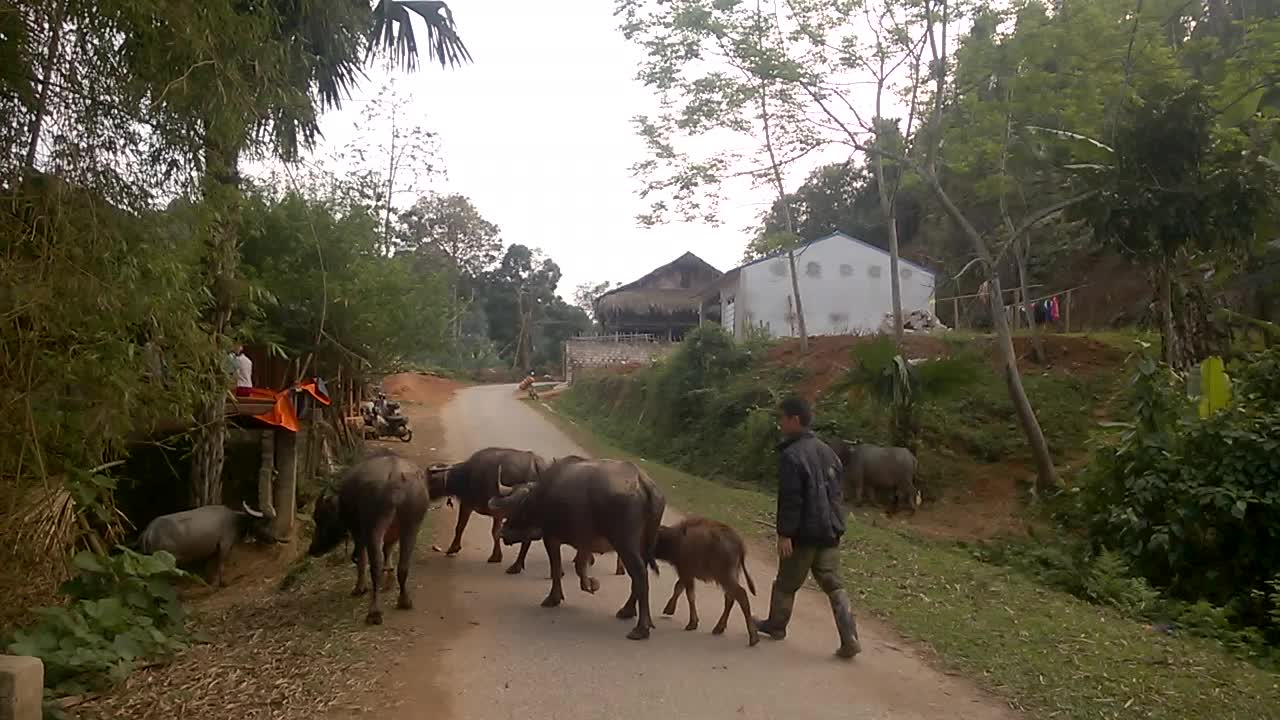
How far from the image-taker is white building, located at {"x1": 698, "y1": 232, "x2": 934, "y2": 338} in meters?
33.9

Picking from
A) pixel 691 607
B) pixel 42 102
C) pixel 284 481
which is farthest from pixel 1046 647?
pixel 284 481

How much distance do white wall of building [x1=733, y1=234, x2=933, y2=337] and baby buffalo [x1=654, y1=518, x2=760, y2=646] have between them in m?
27.1

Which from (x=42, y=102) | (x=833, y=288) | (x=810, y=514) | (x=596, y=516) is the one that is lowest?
(x=596, y=516)

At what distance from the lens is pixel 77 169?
227 inches

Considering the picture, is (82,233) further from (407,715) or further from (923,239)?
(923,239)

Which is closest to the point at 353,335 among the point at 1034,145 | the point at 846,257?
the point at 1034,145

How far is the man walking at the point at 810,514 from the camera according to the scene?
6121 millimetres

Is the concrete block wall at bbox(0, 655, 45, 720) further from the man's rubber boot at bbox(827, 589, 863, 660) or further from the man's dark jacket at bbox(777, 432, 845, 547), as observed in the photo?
the man's rubber boot at bbox(827, 589, 863, 660)

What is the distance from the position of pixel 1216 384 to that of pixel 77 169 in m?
10.9

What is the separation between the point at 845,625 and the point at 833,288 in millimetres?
29192

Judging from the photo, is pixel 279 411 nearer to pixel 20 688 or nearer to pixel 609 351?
pixel 20 688

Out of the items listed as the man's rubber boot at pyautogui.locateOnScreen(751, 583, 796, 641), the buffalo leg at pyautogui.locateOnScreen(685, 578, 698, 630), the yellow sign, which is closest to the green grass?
the man's rubber boot at pyautogui.locateOnScreen(751, 583, 796, 641)

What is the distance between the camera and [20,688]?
13.8 ft

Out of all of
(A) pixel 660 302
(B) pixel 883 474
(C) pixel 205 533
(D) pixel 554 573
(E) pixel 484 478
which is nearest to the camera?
(D) pixel 554 573
